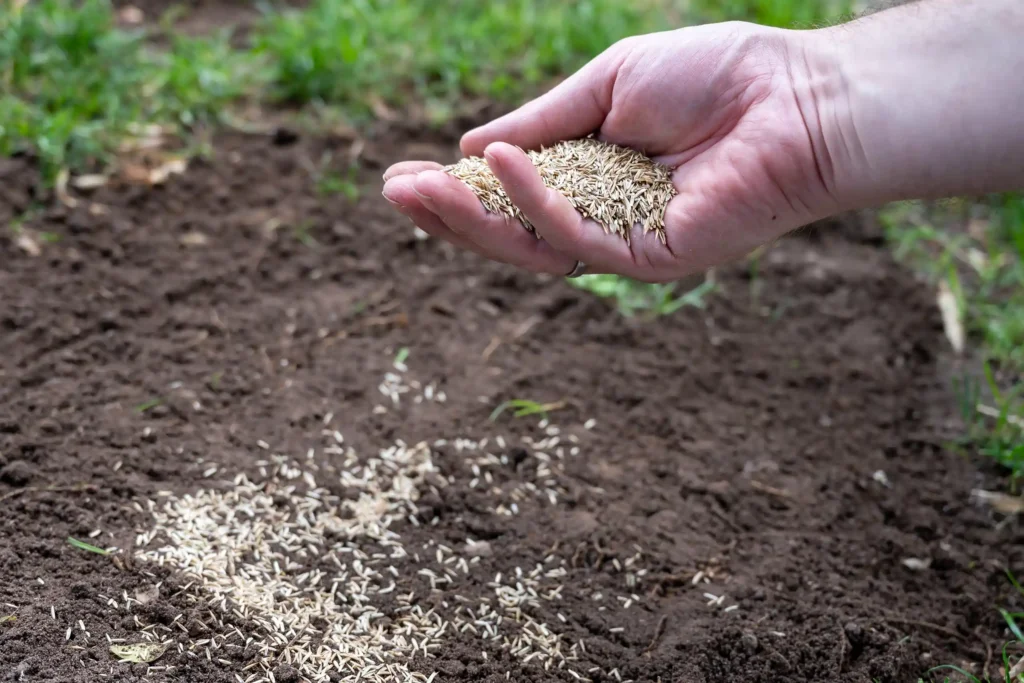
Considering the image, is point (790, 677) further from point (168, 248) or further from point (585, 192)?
point (168, 248)

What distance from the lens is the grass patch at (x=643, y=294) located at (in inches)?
164

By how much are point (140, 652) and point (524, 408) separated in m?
1.63

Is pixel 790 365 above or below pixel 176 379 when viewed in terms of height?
below

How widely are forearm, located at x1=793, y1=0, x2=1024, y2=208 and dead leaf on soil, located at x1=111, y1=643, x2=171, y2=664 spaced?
2.39m

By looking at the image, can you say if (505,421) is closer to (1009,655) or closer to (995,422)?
(1009,655)

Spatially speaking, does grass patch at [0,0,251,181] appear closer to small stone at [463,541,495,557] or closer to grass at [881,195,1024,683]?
small stone at [463,541,495,557]

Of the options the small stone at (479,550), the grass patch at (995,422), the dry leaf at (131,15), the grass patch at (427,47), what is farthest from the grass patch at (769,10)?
the small stone at (479,550)

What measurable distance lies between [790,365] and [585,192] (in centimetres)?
145

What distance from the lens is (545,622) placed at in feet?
9.27

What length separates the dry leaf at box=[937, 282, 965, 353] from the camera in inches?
162

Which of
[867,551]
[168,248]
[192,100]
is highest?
[192,100]

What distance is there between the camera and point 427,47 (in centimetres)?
529

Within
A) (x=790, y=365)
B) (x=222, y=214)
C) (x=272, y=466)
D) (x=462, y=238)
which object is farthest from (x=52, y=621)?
(x=790, y=365)

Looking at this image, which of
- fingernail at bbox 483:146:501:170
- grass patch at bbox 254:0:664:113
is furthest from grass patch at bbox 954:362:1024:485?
grass patch at bbox 254:0:664:113
